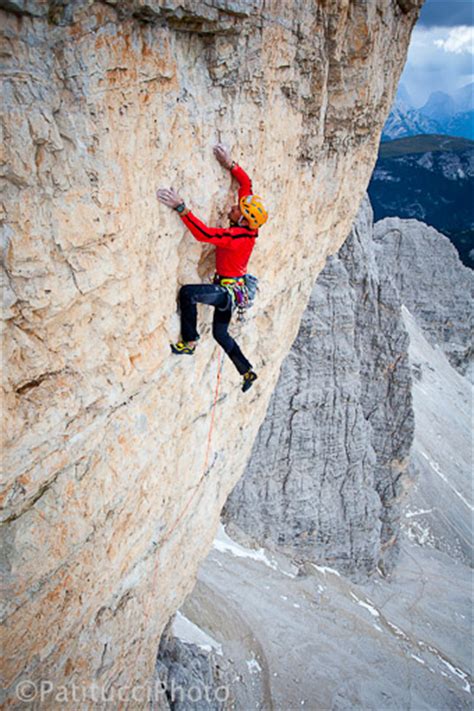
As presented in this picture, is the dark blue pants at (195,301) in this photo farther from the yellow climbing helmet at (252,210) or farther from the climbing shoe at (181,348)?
the yellow climbing helmet at (252,210)

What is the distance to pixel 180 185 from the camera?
4.61 m

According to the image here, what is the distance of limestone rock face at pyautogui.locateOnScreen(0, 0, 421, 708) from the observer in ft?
10.8

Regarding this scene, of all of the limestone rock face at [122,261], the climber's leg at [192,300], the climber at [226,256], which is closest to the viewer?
the limestone rock face at [122,261]

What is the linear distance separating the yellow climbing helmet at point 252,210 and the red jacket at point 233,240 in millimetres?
111

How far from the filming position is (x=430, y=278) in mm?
36781

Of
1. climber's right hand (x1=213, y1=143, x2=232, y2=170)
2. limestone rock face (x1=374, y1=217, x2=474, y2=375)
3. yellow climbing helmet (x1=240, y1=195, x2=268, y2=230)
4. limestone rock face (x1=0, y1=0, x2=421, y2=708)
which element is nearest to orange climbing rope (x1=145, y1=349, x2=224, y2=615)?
limestone rock face (x1=0, y1=0, x2=421, y2=708)

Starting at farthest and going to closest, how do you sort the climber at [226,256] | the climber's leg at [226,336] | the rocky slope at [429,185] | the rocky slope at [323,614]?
the rocky slope at [429,185], the rocky slope at [323,614], the climber's leg at [226,336], the climber at [226,256]

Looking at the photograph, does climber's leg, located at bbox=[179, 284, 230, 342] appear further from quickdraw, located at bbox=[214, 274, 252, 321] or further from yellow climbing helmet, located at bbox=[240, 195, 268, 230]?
yellow climbing helmet, located at bbox=[240, 195, 268, 230]

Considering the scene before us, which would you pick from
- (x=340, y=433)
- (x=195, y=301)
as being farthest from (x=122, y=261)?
(x=340, y=433)

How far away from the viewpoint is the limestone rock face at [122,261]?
10.8 feet

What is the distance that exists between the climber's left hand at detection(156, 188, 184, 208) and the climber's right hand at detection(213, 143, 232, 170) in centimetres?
87

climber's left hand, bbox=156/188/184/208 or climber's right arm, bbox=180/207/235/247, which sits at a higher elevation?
climber's left hand, bbox=156/188/184/208

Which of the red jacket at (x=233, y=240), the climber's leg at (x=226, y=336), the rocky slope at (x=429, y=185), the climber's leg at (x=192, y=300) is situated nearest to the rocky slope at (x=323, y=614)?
the climber's leg at (x=226, y=336)

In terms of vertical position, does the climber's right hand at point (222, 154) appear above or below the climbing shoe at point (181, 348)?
above
